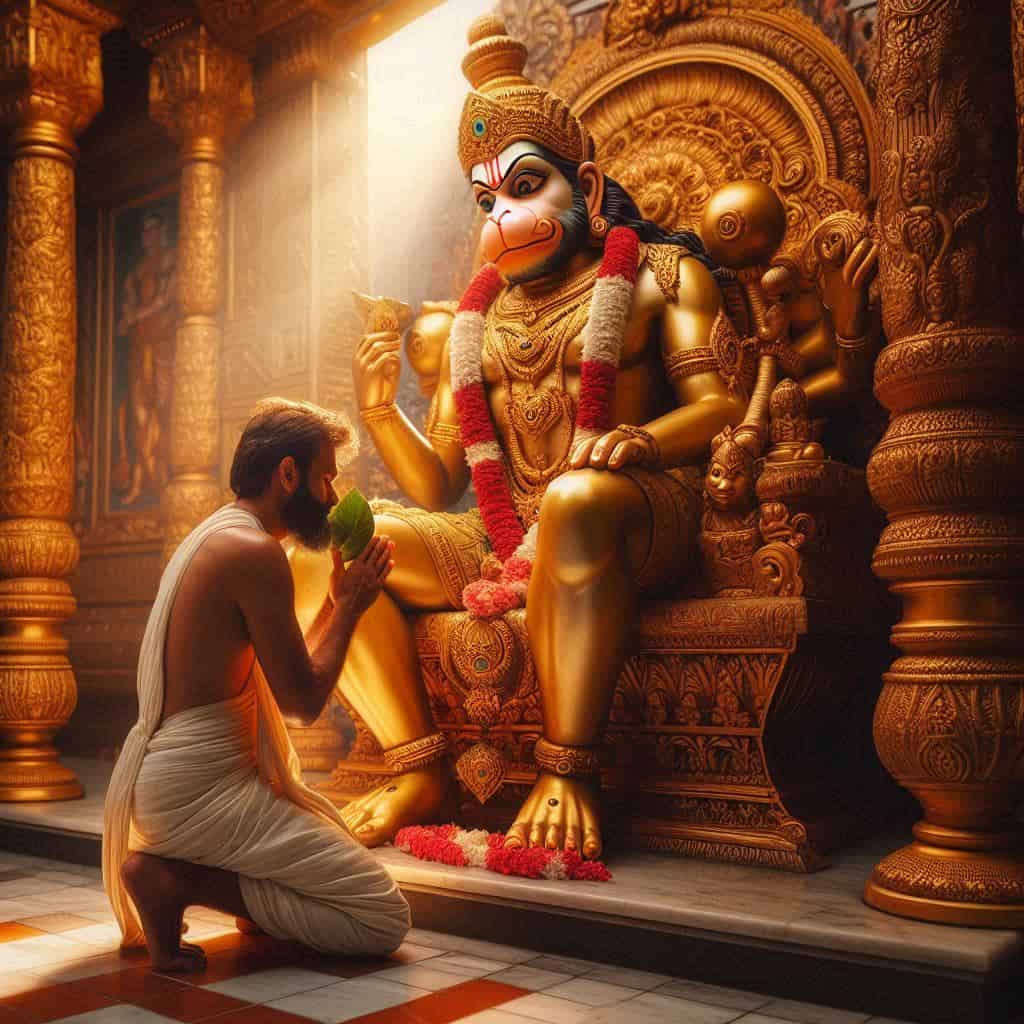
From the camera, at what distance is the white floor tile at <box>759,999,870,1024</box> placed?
1.99 meters

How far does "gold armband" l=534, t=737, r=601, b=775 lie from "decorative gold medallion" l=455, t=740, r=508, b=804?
280mm

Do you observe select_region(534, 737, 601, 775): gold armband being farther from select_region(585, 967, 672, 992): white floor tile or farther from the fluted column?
the fluted column

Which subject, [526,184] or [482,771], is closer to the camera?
[482,771]

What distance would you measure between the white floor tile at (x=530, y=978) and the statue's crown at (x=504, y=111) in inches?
95.7

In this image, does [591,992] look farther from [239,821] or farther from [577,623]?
[577,623]

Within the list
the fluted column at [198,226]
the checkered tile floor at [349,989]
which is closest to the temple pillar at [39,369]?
the fluted column at [198,226]

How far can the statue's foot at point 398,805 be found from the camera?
296 centimetres

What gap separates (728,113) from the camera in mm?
4031

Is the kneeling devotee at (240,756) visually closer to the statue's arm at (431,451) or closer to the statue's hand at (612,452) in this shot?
the statue's hand at (612,452)

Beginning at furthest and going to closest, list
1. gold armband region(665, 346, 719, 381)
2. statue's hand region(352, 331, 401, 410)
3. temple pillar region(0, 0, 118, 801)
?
1. temple pillar region(0, 0, 118, 801)
2. statue's hand region(352, 331, 401, 410)
3. gold armband region(665, 346, 719, 381)

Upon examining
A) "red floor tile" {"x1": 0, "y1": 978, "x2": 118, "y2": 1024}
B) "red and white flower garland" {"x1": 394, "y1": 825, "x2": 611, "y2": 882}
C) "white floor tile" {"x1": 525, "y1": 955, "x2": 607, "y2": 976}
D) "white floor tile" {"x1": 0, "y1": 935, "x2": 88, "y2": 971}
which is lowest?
"white floor tile" {"x1": 525, "y1": 955, "x2": 607, "y2": 976}

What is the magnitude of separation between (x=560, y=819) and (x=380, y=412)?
1561 mm

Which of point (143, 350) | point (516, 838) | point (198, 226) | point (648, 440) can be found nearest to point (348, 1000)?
point (516, 838)

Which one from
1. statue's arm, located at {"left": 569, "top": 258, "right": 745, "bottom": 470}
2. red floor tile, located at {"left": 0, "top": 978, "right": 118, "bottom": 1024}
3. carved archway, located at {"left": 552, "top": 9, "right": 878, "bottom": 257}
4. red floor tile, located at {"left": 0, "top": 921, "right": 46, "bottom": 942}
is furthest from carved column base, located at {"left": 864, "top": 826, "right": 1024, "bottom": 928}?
carved archway, located at {"left": 552, "top": 9, "right": 878, "bottom": 257}
